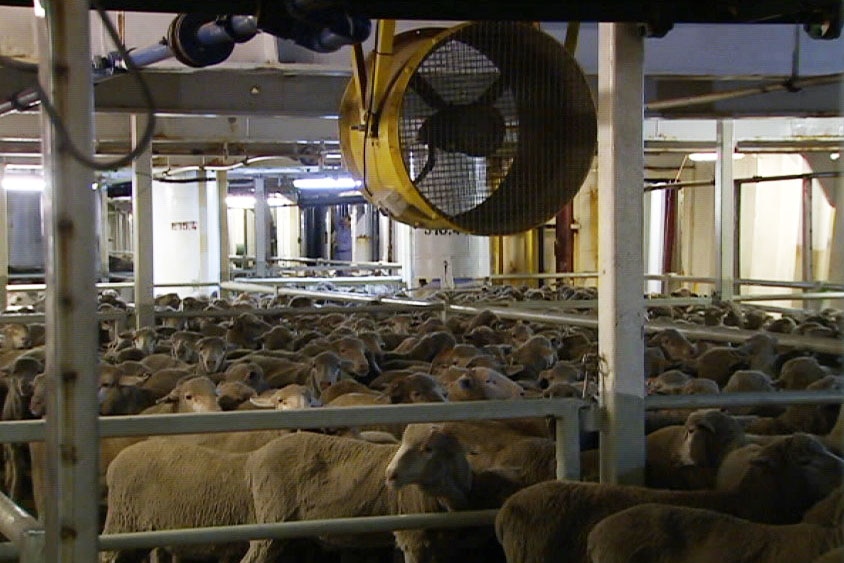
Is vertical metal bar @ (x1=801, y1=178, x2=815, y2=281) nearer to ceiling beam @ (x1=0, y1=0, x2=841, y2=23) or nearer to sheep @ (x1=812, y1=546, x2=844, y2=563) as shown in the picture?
ceiling beam @ (x1=0, y1=0, x2=841, y2=23)

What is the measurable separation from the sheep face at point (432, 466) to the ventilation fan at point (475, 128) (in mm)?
838

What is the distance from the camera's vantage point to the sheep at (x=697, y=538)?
117 inches

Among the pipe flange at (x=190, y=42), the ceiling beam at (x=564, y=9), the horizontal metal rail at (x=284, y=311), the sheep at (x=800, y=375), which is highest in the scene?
the ceiling beam at (x=564, y=9)

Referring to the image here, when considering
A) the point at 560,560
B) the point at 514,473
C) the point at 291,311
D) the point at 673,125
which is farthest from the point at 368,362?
the point at 673,125

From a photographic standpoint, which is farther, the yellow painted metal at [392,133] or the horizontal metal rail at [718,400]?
the horizontal metal rail at [718,400]

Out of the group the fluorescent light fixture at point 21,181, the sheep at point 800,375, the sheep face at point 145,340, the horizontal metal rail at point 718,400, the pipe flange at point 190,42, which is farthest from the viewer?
the fluorescent light fixture at point 21,181

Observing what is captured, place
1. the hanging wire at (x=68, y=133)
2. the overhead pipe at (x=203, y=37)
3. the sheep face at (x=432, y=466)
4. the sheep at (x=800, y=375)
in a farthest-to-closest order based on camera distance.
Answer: the sheep at (x=800, y=375) < the sheep face at (x=432, y=466) < the overhead pipe at (x=203, y=37) < the hanging wire at (x=68, y=133)

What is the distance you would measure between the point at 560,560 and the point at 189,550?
174 centimetres

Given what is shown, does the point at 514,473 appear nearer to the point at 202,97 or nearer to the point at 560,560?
the point at 560,560

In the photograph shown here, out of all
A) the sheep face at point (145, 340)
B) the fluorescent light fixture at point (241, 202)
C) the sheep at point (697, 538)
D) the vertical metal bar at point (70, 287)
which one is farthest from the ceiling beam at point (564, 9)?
the fluorescent light fixture at point (241, 202)

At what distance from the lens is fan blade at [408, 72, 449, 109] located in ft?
10.7

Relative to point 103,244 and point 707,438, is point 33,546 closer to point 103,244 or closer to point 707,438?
point 707,438

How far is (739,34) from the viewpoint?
742cm

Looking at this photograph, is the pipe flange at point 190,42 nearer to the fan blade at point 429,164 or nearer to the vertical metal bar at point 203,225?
the fan blade at point 429,164
